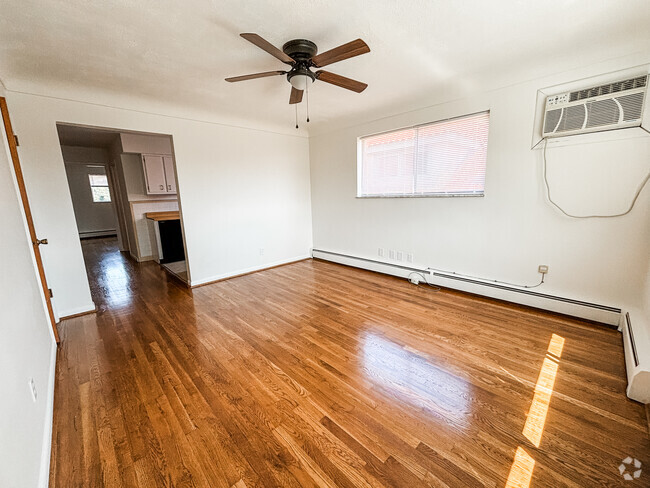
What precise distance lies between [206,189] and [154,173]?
229cm

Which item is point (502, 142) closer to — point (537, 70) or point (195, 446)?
point (537, 70)

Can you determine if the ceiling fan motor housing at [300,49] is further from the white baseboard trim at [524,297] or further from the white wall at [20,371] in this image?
the white baseboard trim at [524,297]

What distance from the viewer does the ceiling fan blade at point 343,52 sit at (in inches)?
68.0

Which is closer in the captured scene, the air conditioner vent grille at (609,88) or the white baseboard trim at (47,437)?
the white baseboard trim at (47,437)

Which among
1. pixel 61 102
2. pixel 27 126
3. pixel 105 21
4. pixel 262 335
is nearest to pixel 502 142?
pixel 262 335

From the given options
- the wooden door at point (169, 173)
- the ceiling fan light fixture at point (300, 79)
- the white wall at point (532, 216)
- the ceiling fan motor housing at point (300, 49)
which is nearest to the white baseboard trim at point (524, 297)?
the white wall at point (532, 216)

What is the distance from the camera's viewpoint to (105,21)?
1802 millimetres

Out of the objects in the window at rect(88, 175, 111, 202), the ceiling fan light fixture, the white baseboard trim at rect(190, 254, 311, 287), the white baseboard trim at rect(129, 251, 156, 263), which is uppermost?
the ceiling fan light fixture

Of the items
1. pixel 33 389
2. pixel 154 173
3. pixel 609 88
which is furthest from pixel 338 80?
pixel 154 173

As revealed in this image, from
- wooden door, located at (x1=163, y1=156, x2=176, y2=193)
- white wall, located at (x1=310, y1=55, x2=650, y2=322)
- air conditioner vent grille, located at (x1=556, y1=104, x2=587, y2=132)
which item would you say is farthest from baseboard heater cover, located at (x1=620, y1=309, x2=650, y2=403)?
wooden door, located at (x1=163, y1=156, x2=176, y2=193)

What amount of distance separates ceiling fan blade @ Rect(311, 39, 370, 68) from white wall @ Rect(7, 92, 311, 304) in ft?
8.08

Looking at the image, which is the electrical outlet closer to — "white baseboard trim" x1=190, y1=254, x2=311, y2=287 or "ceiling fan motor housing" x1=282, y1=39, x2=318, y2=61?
"white baseboard trim" x1=190, y1=254, x2=311, y2=287

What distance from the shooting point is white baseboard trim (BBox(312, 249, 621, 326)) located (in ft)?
8.13

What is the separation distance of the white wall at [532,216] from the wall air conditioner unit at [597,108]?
135 mm
